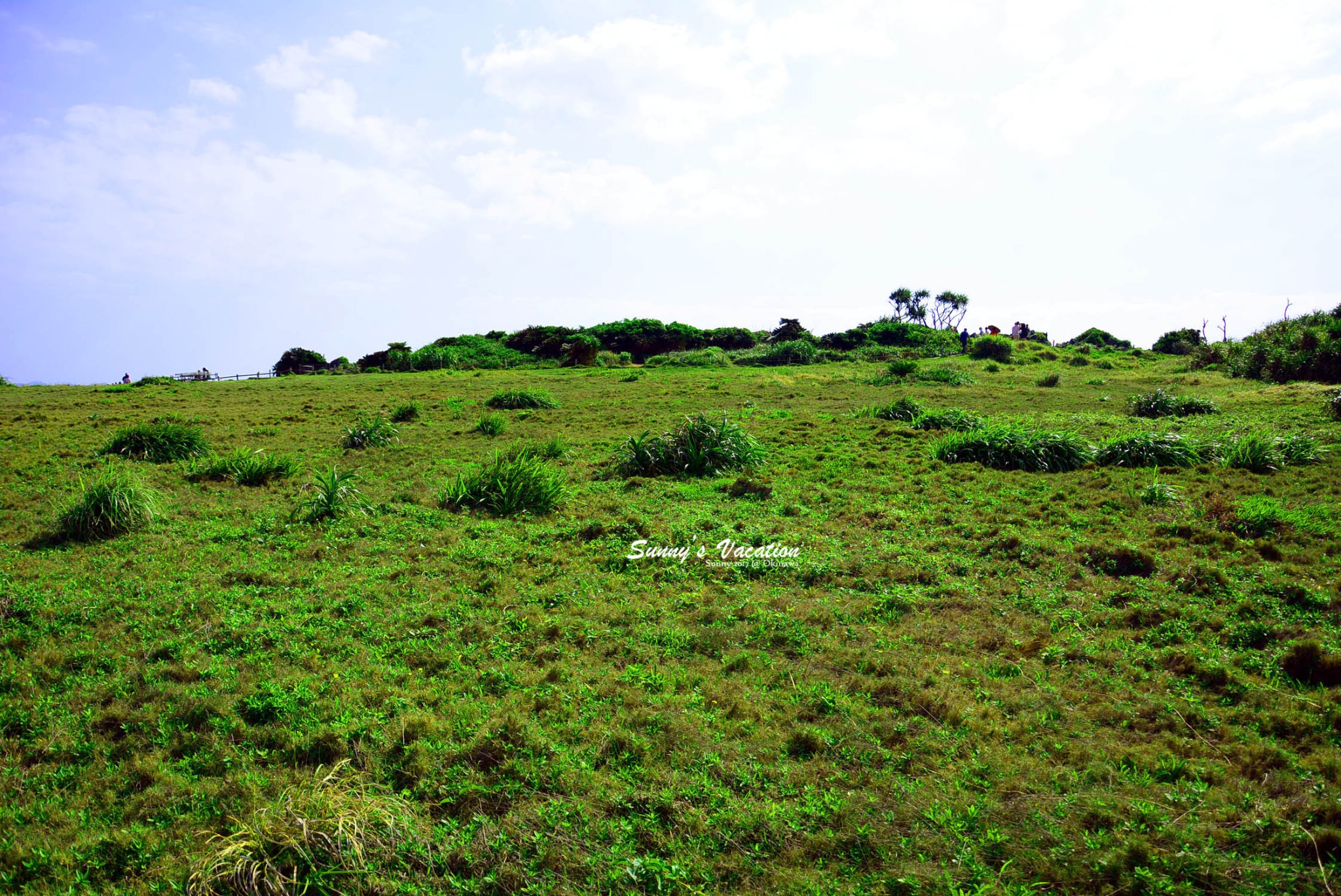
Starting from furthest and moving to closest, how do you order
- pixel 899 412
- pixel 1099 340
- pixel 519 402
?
pixel 1099 340 < pixel 519 402 < pixel 899 412

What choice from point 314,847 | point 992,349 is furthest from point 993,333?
point 314,847

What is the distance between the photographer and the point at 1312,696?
423 cm

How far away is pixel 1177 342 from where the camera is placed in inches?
1797

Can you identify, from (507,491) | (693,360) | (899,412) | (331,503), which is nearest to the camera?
(331,503)

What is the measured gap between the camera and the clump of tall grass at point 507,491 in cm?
887

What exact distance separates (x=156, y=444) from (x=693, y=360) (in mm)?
29268

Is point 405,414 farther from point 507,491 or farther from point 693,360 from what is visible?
point 693,360

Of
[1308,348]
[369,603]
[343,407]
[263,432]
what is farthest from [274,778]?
[1308,348]

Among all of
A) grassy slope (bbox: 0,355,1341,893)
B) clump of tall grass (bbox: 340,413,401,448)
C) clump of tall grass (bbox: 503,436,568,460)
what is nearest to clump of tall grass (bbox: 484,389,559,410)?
clump of tall grass (bbox: 340,413,401,448)

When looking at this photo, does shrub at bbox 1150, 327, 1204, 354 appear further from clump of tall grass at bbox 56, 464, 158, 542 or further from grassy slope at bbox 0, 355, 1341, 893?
clump of tall grass at bbox 56, 464, 158, 542

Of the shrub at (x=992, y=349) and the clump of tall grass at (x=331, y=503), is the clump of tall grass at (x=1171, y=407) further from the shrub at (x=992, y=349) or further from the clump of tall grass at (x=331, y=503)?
the shrub at (x=992, y=349)

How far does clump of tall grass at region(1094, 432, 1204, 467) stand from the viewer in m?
10.4

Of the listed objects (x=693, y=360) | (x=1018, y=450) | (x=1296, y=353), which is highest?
(x=693, y=360)

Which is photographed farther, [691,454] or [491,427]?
[491,427]
